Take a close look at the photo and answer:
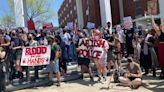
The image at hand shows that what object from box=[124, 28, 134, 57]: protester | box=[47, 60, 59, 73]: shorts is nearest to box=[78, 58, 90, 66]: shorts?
box=[47, 60, 59, 73]: shorts

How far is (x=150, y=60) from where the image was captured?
15312mm

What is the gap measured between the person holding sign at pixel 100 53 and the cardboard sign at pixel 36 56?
5.75ft

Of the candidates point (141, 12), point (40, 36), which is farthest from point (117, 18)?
point (40, 36)

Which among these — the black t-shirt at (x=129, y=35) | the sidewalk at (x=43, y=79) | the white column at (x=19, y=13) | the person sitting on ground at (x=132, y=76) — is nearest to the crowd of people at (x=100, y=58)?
the person sitting on ground at (x=132, y=76)

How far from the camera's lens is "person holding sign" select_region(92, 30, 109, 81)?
47.0 ft

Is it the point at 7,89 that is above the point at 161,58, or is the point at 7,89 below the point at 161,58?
below

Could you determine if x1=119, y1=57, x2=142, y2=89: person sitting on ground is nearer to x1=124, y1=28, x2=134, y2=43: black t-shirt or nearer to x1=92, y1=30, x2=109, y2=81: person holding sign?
x1=92, y1=30, x2=109, y2=81: person holding sign

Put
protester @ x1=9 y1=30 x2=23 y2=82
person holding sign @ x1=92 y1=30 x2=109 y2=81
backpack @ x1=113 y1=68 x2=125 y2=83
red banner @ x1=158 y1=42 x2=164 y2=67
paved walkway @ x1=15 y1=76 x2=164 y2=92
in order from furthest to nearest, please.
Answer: person holding sign @ x1=92 y1=30 x2=109 y2=81 < protester @ x1=9 y1=30 x2=23 y2=82 < backpack @ x1=113 y1=68 x2=125 y2=83 < red banner @ x1=158 y1=42 x2=164 y2=67 < paved walkway @ x1=15 y1=76 x2=164 y2=92

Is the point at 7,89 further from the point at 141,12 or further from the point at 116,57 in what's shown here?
the point at 141,12

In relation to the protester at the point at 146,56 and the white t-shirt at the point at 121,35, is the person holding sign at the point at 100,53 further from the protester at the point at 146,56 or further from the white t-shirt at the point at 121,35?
the white t-shirt at the point at 121,35

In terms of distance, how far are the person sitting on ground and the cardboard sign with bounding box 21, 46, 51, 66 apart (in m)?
2.89

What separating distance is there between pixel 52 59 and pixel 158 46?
3882 mm

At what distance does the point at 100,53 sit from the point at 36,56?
237 cm

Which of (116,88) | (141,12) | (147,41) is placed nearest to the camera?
(116,88)
